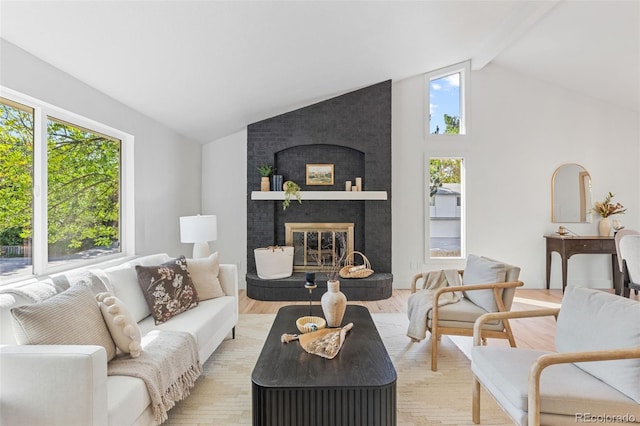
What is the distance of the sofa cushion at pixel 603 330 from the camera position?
4.91 feet

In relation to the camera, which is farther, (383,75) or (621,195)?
(621,195)

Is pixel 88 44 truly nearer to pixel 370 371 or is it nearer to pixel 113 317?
pixel 113 317

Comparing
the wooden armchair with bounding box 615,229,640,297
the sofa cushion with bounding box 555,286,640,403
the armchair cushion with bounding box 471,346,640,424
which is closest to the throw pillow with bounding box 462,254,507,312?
the sofa cushion with bounding box 555,286,640,403

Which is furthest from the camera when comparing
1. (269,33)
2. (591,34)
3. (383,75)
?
(383,75)

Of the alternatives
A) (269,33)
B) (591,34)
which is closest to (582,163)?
(591,34)

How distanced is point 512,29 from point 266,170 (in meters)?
3.58

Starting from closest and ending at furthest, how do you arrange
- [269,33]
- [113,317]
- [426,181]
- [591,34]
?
[113,317]
[269,33]
[591,34]
[426,181]

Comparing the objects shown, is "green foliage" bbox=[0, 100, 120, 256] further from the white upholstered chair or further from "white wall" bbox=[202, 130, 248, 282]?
the white upholstered chair

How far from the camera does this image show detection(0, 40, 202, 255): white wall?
229 centimetres

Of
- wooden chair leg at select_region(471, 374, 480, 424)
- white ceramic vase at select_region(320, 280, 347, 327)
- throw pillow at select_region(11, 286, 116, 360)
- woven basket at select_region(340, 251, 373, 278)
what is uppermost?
throw pillow at select_region(11, 286, 116, 360)

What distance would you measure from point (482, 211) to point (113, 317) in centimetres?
515

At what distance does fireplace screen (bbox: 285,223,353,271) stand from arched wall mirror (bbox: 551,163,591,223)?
322 cm

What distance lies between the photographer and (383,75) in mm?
4980

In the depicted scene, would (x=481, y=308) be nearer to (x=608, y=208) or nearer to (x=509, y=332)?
(x=509, y=332)
